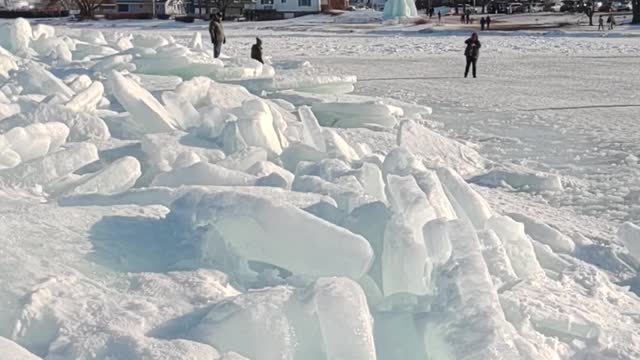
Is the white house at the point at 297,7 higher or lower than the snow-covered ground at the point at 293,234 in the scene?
higher

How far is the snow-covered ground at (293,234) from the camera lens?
294 cm

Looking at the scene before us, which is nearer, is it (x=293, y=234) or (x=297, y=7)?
(x=293, y=234)

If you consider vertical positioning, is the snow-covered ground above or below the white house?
below

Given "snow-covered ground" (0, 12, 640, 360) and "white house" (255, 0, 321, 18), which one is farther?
"white house" (255, 0, 321, 18)

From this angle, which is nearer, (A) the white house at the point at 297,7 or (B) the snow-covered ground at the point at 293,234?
(B) the snow-covered ground at the point at 293,234

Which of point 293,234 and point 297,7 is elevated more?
point 297,7

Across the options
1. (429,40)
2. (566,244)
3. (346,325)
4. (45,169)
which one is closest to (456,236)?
(346,325)

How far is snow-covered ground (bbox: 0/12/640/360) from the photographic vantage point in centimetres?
294

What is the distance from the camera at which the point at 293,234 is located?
11.9ft

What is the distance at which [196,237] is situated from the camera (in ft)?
12.8

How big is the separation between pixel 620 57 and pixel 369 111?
1617cm

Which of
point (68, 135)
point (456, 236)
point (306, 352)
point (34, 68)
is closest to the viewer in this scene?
point (306, 352)

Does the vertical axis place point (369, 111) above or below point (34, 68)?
below

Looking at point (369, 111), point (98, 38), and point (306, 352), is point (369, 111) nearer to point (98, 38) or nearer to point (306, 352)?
point (306, 352)
